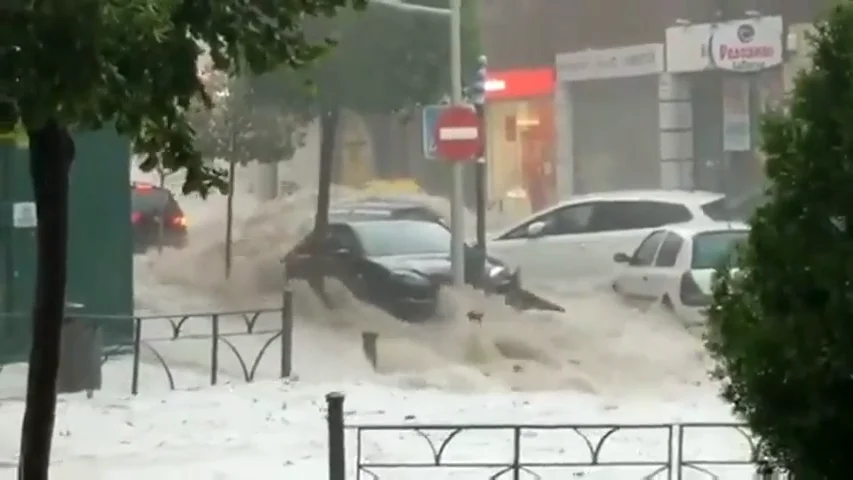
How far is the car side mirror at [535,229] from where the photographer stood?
8.25m

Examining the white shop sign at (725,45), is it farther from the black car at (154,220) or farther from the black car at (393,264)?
the black car at (154,220)

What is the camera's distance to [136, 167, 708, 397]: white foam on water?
734 centimetres

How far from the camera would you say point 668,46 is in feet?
29.7

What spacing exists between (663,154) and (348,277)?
6.96ft

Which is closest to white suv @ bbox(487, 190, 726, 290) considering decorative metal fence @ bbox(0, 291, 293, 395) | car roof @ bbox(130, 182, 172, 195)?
decorative metal fence @ bbox(0, 291, 293, 395)

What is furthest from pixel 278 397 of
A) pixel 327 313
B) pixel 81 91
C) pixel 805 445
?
pixel 805 445

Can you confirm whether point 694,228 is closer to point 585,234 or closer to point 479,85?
point 585,234

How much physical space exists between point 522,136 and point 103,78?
5923 millimetres

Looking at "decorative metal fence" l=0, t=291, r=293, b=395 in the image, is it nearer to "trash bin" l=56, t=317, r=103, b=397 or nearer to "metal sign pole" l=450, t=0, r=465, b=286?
"trash bin" l=56, t=317, r=103, b=397

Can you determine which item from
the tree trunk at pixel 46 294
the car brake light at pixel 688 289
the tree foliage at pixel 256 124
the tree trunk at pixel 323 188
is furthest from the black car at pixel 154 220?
the tree trunk at pixel 46 294

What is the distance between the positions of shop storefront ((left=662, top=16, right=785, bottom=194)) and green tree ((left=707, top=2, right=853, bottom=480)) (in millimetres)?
4768

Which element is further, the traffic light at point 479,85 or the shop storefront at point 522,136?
the shop storefront at point 522,136

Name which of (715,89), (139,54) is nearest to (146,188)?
(715,89)

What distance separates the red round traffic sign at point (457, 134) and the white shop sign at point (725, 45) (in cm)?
149
